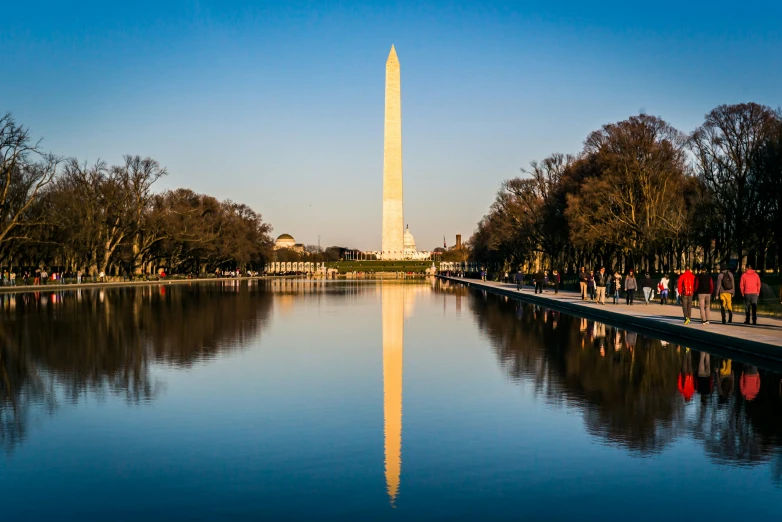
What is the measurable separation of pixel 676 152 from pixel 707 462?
49.0 m

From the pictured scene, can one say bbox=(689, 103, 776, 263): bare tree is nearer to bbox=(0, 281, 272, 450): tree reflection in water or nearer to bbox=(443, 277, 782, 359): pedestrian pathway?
bbox=(443, 277, 782, 359): pedestrian pathway

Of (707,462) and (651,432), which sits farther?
(651,432)

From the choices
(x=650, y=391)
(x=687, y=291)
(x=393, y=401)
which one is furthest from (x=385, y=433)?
(x=687, y=291)

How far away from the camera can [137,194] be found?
7569cm

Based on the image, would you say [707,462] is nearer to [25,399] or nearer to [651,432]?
[651,432]

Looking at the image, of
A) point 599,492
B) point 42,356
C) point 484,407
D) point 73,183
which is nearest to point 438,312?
point 42,356

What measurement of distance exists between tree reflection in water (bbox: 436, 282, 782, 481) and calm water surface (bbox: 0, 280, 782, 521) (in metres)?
0.04

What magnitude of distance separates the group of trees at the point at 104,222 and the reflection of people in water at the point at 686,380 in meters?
47.0

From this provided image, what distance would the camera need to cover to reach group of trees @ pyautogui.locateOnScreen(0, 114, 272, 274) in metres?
60.1

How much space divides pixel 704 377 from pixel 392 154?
3293 inches

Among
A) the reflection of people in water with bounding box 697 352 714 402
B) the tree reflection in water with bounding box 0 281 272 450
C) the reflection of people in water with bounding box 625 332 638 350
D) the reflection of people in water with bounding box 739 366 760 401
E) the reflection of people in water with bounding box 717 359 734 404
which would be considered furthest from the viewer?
the reflection of people in water with bounding box 625 332 638 350

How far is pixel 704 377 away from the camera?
1383cm

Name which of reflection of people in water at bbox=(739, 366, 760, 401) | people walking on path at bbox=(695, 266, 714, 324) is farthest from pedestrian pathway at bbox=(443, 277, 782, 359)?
reflection of people in water at bbox=(739, 366, 760, 401)

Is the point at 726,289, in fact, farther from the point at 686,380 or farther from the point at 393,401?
the point at 393,401
